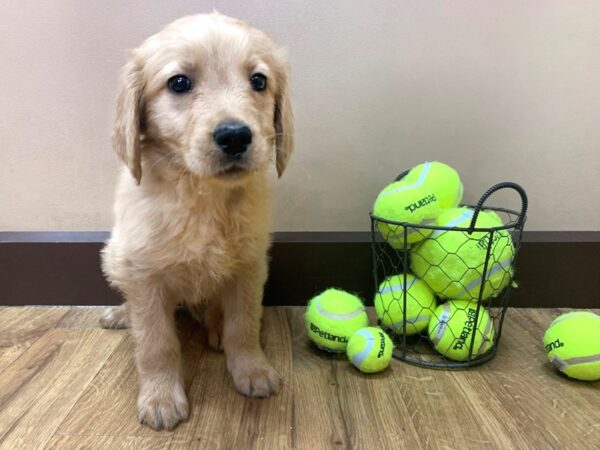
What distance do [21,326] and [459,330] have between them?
148 centimetres

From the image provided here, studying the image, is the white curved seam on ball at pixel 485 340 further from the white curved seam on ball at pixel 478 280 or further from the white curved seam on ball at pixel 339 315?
the white curved seam on ball at pixel 339 315

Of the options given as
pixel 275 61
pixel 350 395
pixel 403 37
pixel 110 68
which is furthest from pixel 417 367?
pixel 110 68

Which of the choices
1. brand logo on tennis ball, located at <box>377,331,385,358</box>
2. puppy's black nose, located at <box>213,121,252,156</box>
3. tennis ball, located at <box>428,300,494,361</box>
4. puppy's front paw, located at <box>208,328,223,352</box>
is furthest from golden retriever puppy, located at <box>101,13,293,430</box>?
tennis ball, located at <box>428,300,494,361</box>

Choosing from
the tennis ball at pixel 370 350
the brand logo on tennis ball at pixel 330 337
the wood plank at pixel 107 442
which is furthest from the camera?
the brand logo on tennis ball at pixel 330 337

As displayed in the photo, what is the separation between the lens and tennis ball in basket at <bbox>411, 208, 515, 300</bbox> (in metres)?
1.42

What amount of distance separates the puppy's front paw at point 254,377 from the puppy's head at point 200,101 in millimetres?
549

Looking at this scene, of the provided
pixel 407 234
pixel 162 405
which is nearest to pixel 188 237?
pixel 162 405

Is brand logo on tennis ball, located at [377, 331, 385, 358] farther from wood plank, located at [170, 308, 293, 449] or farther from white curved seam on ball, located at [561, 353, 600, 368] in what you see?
white curved seam on ball, located at [561, 353, 600, 368]

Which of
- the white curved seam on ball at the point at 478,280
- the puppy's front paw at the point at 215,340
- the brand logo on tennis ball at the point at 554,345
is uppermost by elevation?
the white curved seam on ball at the point at 478,280

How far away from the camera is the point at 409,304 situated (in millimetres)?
1489

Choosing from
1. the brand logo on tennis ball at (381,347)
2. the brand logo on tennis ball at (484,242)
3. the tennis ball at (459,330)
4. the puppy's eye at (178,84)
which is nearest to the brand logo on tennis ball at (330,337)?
the brand logo on tennis ball at (381,347)

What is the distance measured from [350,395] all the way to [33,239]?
4.38ft

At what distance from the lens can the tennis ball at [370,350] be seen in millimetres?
1354

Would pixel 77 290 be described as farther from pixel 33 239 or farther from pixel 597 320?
pixel 597 320
